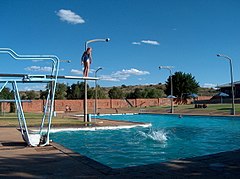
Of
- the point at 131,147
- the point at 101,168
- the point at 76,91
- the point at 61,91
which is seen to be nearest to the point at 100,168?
the point at 101,168

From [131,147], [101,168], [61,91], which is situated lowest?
[131,147]

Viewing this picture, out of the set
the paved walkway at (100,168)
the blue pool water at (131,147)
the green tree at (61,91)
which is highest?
the green tree at (61,91)

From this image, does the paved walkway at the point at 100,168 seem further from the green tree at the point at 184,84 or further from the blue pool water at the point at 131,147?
the green tree at the point at 184,84

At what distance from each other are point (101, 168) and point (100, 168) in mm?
23

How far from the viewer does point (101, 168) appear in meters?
6.77

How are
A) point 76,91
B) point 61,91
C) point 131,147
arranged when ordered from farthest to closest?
point 76,91
point 61,91
point 131,147

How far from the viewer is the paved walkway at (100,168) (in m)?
6.09

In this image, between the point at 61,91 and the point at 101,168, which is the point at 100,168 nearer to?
the point at 101,168

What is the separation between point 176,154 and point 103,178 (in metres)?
6.16

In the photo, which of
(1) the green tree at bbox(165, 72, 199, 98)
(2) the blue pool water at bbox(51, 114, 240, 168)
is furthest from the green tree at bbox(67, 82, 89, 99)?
(2) the blue pool water at bbox(51, 114, 240, 168)

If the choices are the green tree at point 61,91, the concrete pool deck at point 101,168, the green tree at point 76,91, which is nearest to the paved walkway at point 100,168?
the concrete pool deck at point 101,168

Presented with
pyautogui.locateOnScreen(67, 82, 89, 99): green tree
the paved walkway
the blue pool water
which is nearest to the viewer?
the paved walkway

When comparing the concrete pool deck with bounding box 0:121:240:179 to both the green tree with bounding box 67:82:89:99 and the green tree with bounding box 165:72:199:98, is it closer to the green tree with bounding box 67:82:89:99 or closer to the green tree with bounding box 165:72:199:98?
the green tree with bounding box 67:82:89:99

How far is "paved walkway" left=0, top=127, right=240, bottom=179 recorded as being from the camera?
6.09 metres
